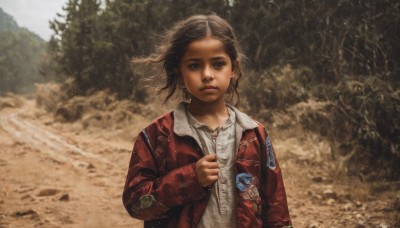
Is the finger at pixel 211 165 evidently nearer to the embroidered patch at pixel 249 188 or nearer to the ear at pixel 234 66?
the embroidered patch at pixel 249 188

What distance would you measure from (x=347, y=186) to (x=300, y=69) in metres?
4.02

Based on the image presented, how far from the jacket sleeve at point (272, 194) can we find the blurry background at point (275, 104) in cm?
79

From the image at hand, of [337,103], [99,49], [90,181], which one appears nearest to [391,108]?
[337,103]

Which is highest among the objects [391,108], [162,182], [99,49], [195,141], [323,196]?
[99,49]

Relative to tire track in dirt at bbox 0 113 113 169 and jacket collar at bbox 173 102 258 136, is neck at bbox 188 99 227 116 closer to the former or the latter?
jacket collar at bbox 173 102 258 136

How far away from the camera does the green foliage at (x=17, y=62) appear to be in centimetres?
3803

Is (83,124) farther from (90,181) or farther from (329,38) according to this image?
(329,38)

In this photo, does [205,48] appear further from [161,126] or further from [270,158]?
[270,158]

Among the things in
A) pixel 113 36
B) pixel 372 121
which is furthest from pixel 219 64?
pixel 113 36

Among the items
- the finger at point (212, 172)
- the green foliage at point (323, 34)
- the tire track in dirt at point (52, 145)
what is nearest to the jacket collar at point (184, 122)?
the finger at point (212, 172)

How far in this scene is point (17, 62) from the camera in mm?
40750

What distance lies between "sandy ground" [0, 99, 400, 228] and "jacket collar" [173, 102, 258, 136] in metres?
2.42

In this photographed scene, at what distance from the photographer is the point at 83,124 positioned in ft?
38.4

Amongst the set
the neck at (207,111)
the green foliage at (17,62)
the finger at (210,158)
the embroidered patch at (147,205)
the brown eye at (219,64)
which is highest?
the green foliage at (17,62)
